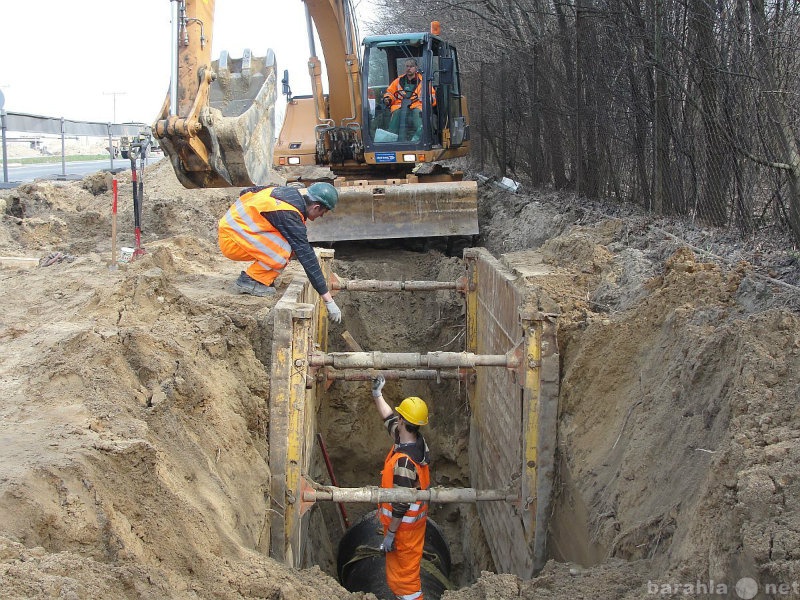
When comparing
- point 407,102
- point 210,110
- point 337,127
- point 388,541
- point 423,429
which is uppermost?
point 407,102

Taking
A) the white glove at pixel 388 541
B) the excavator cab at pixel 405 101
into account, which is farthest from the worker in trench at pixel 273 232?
the excavator cab at pixel 405 101

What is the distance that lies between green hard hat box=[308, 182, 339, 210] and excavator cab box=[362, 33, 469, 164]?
15.1ft

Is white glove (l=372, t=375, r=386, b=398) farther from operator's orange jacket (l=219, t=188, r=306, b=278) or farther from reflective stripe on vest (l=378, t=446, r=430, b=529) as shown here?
operator's orange jacket (l=219, t=188, r=306, b=278)

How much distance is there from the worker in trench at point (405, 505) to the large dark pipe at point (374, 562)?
80 cm

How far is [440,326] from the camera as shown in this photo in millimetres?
9344

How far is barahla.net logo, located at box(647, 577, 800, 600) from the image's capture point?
2297 millimetres

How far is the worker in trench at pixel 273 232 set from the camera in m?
6.27

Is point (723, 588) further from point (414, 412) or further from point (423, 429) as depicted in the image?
point (423, 429)

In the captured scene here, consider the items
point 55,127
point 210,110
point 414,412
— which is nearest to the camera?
point 414,412

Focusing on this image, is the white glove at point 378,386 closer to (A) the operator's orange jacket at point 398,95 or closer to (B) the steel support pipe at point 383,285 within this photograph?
(B) the steel support pipe at point 383,285

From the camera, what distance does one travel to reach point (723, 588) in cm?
256

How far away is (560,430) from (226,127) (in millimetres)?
3661

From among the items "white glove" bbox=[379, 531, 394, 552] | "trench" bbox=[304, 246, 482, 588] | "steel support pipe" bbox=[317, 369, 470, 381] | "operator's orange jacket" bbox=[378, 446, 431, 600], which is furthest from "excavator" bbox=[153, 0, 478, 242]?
"white glove" bbox=[379, 531, 394, 552]

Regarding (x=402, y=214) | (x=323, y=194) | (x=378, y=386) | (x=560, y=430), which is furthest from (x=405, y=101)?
(x=560, y=430)
